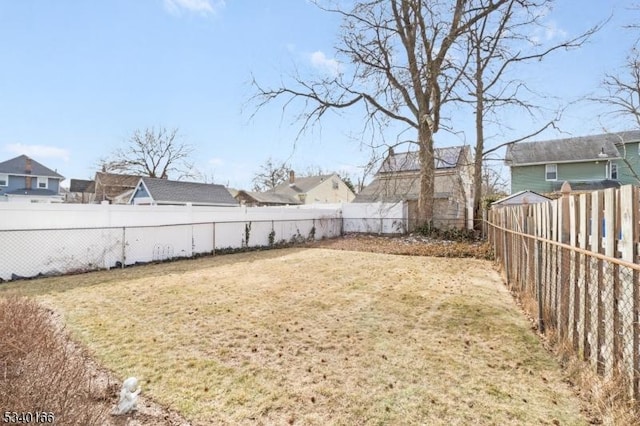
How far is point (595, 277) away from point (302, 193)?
119 ft

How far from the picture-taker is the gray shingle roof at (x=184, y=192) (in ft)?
69.4

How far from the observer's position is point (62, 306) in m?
5.70

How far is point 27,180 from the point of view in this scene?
102ft

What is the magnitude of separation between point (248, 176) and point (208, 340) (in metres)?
48.0

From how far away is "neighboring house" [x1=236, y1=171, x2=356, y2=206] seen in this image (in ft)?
120

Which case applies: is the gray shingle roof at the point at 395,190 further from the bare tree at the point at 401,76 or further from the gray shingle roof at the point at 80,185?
the gray shingle roof at the point at 80,185

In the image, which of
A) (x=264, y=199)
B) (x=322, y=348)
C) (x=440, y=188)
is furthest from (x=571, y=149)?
(x=322, y=348)

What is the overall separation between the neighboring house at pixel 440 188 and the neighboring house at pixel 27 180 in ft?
97.2

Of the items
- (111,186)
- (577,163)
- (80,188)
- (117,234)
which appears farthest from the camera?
(80,188)

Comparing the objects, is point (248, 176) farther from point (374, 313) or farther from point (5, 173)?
point (374, 313)

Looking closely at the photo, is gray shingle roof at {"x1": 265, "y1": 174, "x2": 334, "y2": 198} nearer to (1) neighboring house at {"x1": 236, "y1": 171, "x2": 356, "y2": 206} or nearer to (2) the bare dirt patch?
(1) neighboring house at {"x1": 236, "y1": 171, "x2": 356, "y2": 206}

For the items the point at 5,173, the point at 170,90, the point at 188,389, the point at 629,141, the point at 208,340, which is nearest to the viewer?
the point at 188,389

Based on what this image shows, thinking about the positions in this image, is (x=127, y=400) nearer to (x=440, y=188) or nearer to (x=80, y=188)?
(x=440, y=188)

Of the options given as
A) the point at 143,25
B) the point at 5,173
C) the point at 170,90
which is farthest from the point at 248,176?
the point at 143,25
